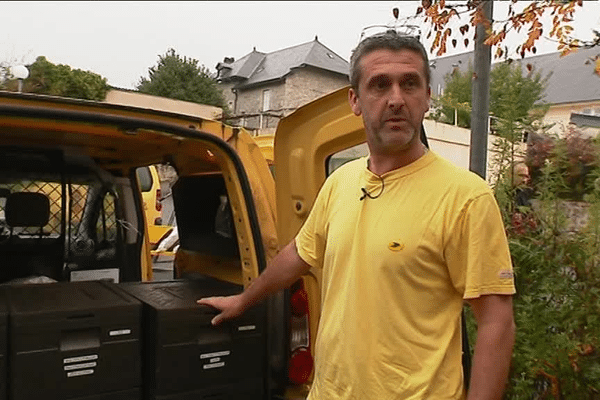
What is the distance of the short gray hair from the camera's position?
72.3 inches

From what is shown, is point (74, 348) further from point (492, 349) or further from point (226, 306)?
point (492, 349)

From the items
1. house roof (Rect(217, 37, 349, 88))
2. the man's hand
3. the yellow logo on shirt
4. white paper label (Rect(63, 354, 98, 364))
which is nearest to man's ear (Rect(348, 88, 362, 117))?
the yellow logo on shirt

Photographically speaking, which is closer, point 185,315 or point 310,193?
point 185,315

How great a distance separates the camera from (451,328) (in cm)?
177

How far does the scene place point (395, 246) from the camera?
175cm

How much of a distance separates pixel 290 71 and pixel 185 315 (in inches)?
1741

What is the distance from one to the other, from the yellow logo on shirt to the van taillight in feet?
3.17

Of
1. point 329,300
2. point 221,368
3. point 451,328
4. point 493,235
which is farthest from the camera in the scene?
point 221,368

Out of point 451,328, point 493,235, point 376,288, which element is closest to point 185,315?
point 376,288

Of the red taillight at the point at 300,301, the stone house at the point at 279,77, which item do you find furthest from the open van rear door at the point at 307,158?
the stone house at the point at 279,77

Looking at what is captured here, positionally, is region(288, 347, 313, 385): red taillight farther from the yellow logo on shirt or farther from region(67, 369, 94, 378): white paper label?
the yellow logo on shirt

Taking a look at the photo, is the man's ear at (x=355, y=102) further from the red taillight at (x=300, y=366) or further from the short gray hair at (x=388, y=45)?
the red taillight at (x=300, y=366)

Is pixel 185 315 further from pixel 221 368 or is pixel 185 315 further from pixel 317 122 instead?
pixel 317 122

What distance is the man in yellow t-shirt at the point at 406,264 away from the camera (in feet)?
5.41
